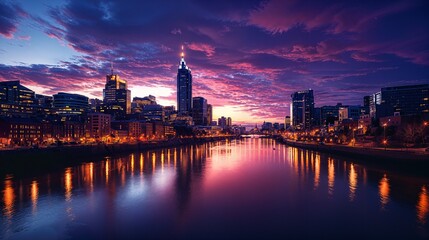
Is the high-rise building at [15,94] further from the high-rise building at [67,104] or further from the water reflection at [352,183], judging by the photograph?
the water reflection at [352,183]

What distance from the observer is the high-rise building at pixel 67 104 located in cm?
18312

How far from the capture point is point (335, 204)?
91.9 ft

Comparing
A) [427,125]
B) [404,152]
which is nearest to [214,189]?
[404,152]

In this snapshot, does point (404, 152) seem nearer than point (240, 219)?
No

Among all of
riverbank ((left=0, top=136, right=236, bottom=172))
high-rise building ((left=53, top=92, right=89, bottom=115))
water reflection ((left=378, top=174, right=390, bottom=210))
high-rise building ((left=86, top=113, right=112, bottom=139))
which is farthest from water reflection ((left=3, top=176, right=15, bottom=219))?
high-rise building ((left=53, top=92, right=89, bottom=115))

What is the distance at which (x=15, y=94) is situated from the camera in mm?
168875

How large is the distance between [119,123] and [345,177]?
451 ft

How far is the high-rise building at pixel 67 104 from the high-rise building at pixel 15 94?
524 inches

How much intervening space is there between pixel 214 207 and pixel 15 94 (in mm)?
180967

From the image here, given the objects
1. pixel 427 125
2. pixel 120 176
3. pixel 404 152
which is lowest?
pixel 120 176

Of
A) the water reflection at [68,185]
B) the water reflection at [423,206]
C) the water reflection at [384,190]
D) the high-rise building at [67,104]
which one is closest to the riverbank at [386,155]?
the water reflection at [384,190]

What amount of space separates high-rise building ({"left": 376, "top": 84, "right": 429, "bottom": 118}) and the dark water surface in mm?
149190

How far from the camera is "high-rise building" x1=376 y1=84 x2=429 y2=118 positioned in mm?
167750

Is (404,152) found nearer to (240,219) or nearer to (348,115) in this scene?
(240,219)
